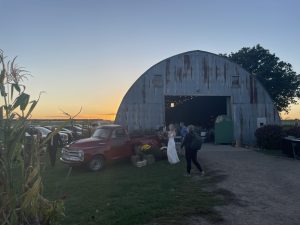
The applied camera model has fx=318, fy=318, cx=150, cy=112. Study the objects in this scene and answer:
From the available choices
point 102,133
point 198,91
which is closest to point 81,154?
point 102,133

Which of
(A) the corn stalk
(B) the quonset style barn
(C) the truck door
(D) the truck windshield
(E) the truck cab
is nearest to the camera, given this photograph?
(A) the corn stalk

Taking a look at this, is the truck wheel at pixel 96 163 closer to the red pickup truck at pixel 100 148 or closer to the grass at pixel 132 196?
the red pickup truck at pixel 100 148

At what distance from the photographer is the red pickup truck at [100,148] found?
15.3 meters

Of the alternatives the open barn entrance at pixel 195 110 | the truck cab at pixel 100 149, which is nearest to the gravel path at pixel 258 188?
the truck cab at pixel 100 149

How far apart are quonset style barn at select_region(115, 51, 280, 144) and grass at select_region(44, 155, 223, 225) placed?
34.3 feet

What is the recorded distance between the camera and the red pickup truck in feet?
50.1

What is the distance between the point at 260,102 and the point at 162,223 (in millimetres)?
22736

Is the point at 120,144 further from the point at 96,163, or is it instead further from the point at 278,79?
the point at 278,79

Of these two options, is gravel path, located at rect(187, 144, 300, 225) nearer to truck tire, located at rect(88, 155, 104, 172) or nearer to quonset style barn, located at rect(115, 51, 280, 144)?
truck tire, located at rect(88, 155, 104, 172)

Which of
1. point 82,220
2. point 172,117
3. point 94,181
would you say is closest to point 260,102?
point 172,117

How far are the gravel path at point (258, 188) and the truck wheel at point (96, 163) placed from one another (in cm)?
516

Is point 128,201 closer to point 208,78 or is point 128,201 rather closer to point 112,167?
point 112,167

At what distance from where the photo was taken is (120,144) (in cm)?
1672

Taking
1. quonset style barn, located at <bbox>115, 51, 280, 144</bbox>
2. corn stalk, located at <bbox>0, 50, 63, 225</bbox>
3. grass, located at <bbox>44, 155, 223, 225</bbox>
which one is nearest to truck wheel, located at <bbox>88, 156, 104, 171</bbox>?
grass, located at <bbox>44, 155, 223, 225</bbox>
